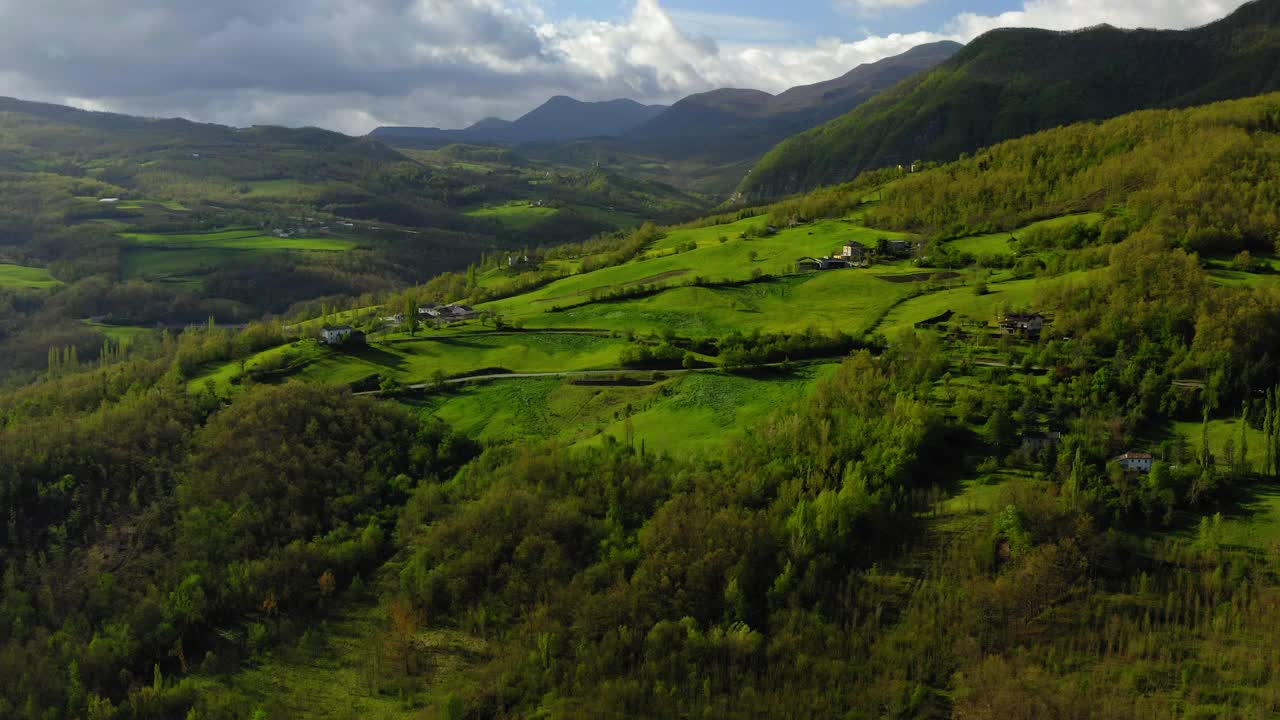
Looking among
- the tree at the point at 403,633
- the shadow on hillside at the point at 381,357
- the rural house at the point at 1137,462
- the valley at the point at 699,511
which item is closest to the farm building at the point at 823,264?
the valley at the point at 699,511

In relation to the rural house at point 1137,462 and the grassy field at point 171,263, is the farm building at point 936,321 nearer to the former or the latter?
the rural house at point 1137,462

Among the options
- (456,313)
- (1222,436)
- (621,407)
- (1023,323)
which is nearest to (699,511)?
(621,407)

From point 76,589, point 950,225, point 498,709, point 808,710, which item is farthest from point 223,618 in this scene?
point 950,225

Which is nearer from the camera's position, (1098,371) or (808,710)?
(808,710)

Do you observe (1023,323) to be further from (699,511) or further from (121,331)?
(121,331)

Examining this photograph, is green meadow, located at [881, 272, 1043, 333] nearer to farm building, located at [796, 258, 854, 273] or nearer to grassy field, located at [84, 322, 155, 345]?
farm building, located at [796, 258, 854, 273]

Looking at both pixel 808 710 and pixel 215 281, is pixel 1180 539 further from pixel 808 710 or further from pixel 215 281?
pixel 215 281

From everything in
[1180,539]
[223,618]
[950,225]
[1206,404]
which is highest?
[950,225]
